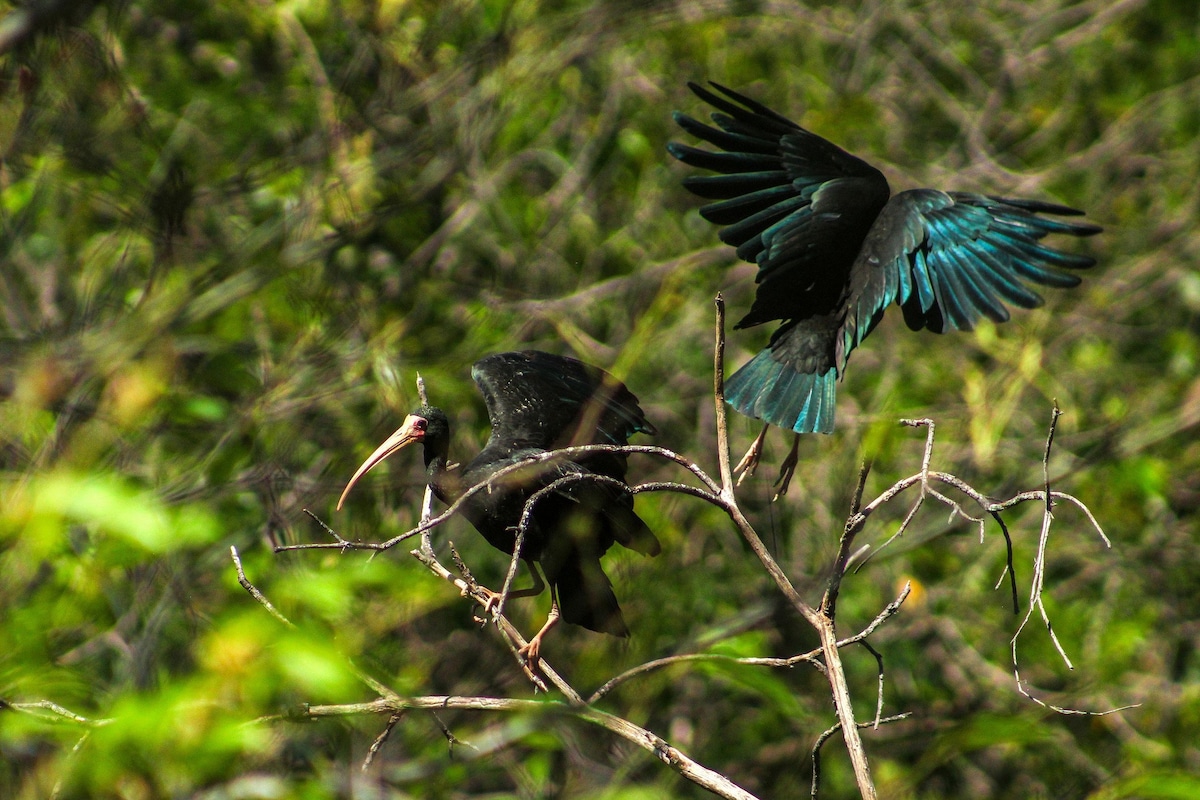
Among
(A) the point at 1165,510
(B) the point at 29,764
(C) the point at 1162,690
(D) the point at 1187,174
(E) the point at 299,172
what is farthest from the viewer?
(D) the point at 1187,174

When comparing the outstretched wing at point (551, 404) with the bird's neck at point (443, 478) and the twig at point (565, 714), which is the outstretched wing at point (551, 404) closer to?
the bird's neck at point (443, 478)

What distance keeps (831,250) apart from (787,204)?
0.73ft

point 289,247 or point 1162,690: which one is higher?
point 289,247

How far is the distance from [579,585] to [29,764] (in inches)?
61.8

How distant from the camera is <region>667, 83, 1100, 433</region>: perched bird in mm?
4125

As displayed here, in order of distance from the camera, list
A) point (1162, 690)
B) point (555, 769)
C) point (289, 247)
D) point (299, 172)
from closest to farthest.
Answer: point (289, 247) → point (299, 172) → point (555, 769) → point (1162, 690)

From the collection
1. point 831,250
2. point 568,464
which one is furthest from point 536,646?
point 831,250

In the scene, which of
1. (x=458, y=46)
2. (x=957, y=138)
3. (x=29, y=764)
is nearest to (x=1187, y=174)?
(x=957, y=138)

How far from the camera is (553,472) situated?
350 centimetres

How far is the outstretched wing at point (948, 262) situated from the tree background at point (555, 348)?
1.00m

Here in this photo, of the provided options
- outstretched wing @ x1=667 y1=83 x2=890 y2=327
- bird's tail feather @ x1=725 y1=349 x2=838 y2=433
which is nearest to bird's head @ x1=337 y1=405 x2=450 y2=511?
bird's tail feather @ x1=725 y1=349 x2=838 y2=433

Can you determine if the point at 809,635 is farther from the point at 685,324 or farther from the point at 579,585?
the point at 579,585

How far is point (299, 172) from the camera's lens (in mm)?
5656

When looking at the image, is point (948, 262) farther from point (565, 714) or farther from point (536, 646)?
point (565, 714)
